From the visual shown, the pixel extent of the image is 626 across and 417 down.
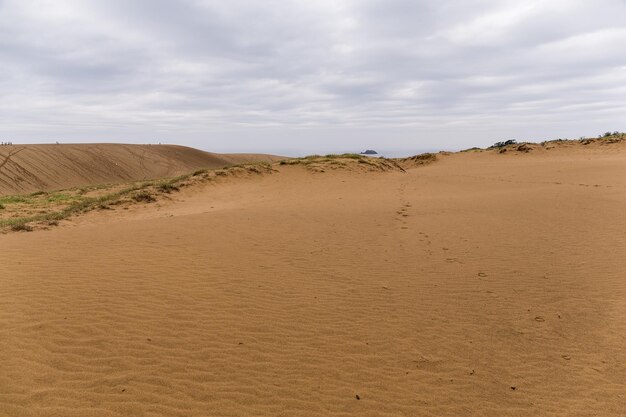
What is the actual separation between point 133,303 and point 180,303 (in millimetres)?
630

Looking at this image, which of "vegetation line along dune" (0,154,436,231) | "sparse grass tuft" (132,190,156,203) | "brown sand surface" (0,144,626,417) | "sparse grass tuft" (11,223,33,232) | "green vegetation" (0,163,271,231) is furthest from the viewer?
"sparse grass tuft" (132,190,156,203)

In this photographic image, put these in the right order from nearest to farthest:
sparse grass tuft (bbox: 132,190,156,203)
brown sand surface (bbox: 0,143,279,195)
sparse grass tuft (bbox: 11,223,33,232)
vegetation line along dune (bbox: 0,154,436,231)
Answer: sparse grass tuft (bbox: 11,223,33,232)
vegetation line along dune (bbox: 0,154,436,231)
sparse grass tuft (bbox: 132,190,156,203)
brown sand surface (bbox: 0,143,279,195)

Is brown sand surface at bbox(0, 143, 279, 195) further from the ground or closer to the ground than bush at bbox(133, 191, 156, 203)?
further from the ground

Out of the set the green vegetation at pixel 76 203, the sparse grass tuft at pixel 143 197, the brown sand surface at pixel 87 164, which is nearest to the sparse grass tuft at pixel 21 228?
the green vegetation at pixel 76 203

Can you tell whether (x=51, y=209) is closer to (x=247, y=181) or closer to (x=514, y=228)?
(x=247, y=181)

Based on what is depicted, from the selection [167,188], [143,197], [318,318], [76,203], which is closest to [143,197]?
[143,197]

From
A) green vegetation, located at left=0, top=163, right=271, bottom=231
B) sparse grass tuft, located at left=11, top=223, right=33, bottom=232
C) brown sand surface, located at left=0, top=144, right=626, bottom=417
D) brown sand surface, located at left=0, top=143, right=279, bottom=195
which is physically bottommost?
brown sand surface, located at left=0, top=144, right=626, bottom=417

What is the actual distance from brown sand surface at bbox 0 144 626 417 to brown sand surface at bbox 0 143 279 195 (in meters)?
31.8

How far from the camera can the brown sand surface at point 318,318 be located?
12.8 ft

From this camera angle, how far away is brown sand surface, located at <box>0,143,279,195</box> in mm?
37209

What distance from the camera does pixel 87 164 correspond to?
47.6m

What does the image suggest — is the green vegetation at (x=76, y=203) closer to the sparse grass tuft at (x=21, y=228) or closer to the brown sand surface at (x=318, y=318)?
the sparse grass tuft at (x=21, y=228)

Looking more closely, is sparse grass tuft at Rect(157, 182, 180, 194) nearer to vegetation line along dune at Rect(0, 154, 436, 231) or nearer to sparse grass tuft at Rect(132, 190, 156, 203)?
vegetation line along dune at Rect(0, 154, 436, 231)

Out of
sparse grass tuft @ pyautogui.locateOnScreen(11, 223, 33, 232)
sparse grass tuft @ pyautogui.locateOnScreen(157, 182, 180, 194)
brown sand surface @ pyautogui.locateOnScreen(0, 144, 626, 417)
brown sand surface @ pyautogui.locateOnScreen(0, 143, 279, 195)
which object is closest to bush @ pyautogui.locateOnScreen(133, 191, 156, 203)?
sparse grass tuft @ pyautogui.locateOnScreen(157, 182, 180, 194)
